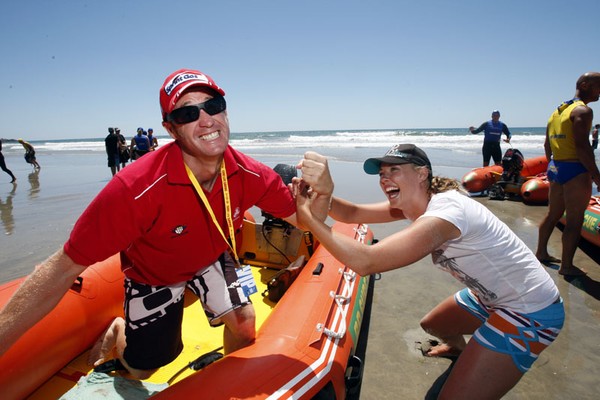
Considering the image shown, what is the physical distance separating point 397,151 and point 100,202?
65.9 inches

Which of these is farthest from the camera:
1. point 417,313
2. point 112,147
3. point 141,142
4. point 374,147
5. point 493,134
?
point 374,147

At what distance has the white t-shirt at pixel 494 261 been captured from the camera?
1952mm

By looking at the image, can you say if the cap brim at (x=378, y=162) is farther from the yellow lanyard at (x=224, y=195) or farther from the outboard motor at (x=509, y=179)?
the outboard motor at (x=509, y=179)

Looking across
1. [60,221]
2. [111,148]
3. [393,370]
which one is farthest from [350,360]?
[111,148]

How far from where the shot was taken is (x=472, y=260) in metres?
2.02

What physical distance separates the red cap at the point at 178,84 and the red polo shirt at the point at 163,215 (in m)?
0.23

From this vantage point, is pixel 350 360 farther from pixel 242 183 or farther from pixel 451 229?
pixel 242 183

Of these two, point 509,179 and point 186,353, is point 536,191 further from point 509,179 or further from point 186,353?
point 186,353

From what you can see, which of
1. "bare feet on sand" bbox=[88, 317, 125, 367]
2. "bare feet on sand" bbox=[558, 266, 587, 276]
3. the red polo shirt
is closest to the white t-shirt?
the red polo shirt

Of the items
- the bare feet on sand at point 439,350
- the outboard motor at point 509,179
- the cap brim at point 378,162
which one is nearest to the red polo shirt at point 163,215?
the cap brim at point 378,162

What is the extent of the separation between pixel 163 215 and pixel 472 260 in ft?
5.91

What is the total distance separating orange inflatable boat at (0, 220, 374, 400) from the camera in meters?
1.73

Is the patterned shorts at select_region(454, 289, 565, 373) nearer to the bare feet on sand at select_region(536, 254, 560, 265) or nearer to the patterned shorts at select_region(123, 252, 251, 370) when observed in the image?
the patterned shorts at select_region(123, 252, 251, 370)

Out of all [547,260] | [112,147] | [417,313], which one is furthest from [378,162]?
[112,147]
